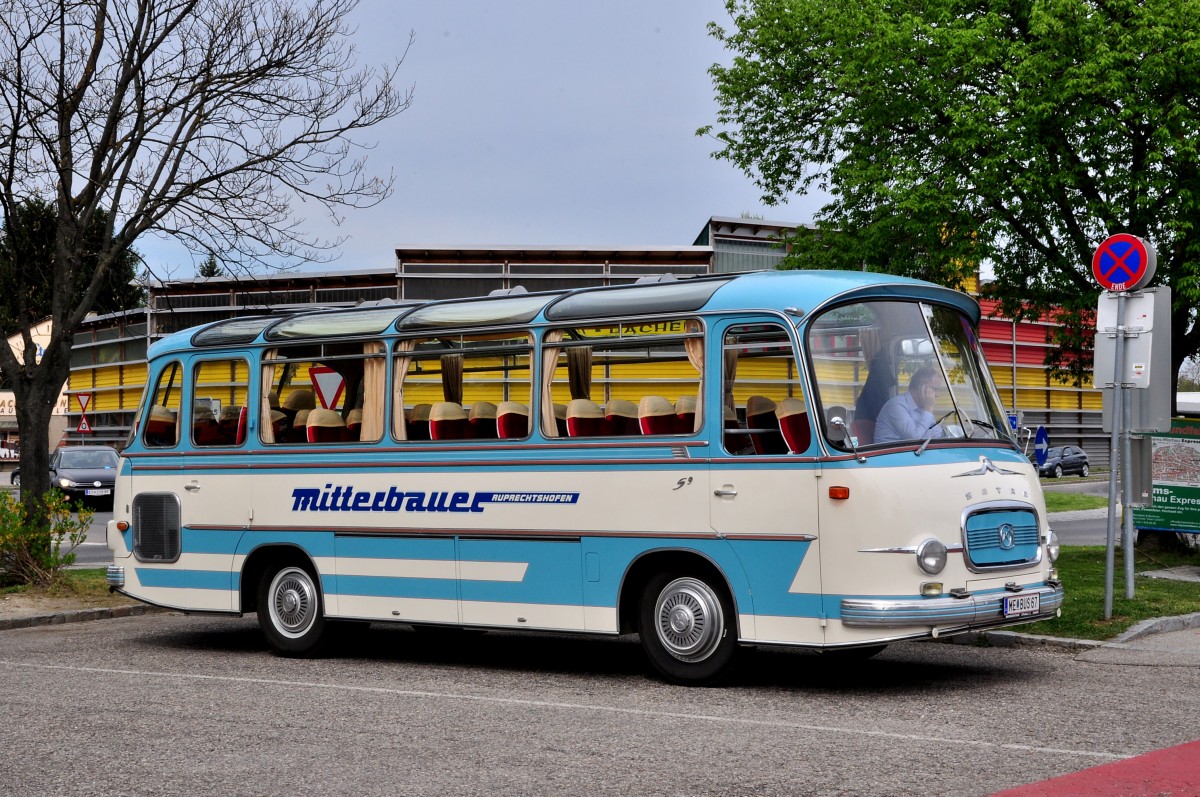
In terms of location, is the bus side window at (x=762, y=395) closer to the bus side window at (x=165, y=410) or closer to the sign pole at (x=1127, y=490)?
the sign pole at (x=1127, y=490)

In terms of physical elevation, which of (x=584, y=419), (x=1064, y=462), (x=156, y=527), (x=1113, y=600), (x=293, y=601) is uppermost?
(x=584, y=419)

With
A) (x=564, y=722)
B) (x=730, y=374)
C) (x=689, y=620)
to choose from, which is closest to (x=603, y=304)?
(x=730, y=374)

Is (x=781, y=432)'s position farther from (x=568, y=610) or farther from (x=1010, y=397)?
(x=1010, y=397)

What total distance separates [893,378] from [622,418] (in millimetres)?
2054

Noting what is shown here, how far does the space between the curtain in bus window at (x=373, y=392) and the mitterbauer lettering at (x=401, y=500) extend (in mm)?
491

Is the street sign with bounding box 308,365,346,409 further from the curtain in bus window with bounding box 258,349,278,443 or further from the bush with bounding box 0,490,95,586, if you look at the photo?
the bush with bounding box 0,490,95,586

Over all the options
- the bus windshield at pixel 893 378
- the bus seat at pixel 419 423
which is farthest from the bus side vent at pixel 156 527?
the bus windshield at pixel 893 378

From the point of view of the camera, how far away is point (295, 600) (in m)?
12.2

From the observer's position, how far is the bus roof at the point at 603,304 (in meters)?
9.70

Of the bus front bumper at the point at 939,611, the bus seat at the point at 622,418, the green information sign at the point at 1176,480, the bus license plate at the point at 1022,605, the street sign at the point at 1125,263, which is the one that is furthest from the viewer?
the green information sign at the point at 1176,480

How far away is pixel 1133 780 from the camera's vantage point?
6.55m

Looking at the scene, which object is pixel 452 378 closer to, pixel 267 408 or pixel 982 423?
pixel 267 408

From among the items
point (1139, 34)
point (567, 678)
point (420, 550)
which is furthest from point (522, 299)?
point (1139, 34)

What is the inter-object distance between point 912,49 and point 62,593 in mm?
13699
